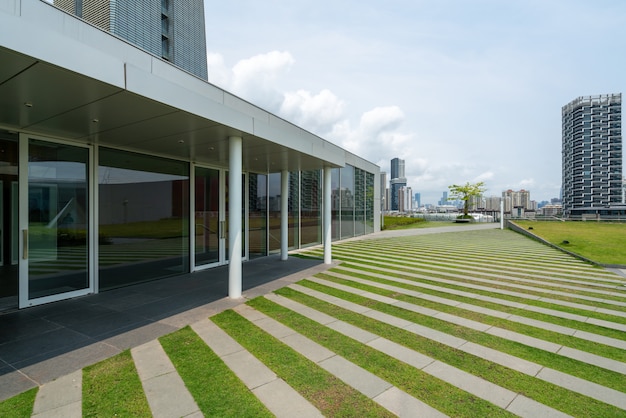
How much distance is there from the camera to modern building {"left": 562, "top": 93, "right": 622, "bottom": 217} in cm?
10631

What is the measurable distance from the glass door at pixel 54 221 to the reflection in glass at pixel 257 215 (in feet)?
19.6

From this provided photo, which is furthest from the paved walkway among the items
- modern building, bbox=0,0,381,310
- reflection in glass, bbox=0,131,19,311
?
reflection in glass, bbox=0,131,19,311

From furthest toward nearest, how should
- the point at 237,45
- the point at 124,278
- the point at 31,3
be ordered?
the point at 237,45 → the point at 124,278 → the point at 31,3

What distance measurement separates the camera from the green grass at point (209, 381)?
3145 millimetres

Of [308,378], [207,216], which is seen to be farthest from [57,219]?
[308,378]

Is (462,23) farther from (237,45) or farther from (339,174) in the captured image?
(339,174)

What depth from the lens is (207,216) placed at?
10578 mm

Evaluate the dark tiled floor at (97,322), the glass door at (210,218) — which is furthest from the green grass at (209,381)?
the glass door at (210,218)

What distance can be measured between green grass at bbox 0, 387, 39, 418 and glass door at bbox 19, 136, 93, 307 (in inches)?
153

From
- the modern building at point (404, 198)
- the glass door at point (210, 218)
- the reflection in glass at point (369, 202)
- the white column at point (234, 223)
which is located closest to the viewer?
the white column at point (234, 223)

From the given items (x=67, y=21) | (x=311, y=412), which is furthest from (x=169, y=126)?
(x=311, y=412)

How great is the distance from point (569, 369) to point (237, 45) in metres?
12.7

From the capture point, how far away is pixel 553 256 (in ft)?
45.1

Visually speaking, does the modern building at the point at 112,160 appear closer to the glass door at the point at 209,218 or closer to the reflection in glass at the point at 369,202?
the glass door at the point at 209,218
